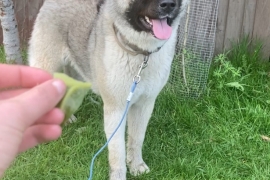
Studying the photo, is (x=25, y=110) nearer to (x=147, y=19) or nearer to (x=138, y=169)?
(x=147, y=19)

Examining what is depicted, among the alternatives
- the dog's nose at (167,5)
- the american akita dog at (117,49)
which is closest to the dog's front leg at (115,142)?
the american akita dog at (117,49)

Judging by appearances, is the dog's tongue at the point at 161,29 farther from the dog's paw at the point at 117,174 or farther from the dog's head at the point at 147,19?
the dog's paw at the point at 117,174

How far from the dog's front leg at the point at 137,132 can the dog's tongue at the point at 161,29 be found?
1.88 feet

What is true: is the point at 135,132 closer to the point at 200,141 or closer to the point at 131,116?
the point at 131,116

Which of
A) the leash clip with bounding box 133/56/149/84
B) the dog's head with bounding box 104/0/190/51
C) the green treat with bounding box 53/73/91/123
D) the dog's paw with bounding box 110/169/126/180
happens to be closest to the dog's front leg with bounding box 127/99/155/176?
the dog's paw with bounding box 110/169/126/180

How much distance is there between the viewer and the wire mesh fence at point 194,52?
4164 mm

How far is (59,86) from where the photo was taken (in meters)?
1.50

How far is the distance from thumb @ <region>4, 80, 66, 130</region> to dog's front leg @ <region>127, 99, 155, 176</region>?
1800 millimetres

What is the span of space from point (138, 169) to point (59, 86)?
6.63 feet

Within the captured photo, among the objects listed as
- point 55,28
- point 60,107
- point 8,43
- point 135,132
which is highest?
point 60,107

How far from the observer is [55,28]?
3.66 metres

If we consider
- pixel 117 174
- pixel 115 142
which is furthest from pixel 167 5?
pixel 117 174

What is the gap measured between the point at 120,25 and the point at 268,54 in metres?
2.26

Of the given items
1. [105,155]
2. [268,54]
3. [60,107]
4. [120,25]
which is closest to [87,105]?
[105,155]
